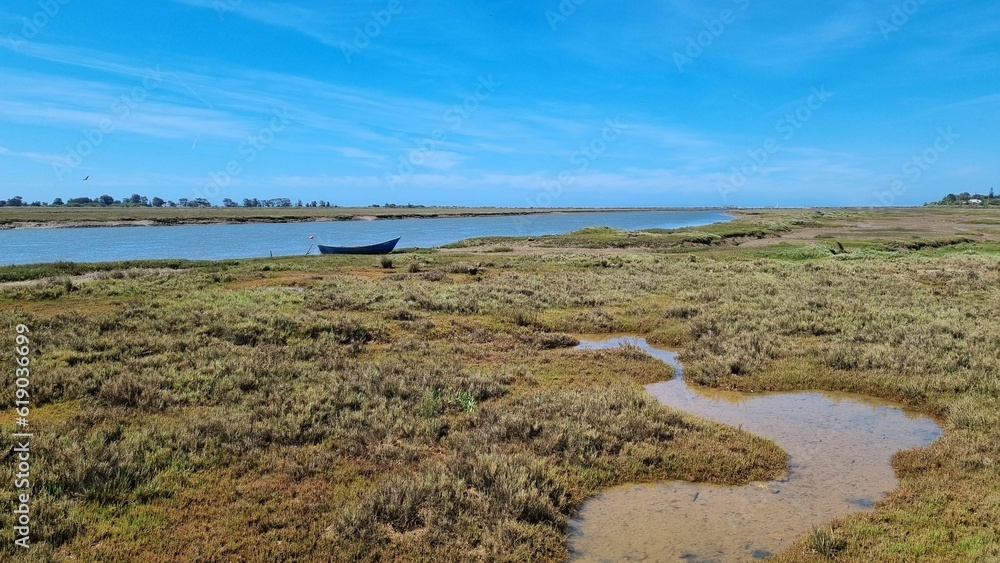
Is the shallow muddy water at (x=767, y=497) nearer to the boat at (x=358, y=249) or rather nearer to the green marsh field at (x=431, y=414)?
the green marsh field at (x=431, y=414)

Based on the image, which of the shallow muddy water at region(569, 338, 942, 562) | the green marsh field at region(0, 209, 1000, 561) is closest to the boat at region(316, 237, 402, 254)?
the green marsh field at region(0, 209, 1000, 561)

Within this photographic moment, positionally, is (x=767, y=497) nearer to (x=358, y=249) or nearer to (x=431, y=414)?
(x=431, y=414)

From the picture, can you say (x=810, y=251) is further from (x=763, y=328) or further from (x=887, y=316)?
(x=763, y=328)

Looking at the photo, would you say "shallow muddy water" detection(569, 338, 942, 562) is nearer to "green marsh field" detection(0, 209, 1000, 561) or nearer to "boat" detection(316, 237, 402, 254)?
"green marsh field" detection(0, 209, 1000, 561)

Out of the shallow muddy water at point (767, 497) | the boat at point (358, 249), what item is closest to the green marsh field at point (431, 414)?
the shallow muddy water at point (767, 497)

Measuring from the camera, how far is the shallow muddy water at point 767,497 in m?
6.57

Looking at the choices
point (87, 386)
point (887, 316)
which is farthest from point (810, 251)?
point (87, 386)

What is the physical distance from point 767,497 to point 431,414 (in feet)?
19.1

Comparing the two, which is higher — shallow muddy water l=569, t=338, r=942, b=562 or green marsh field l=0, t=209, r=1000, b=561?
green marsh field l=0, t=209, r=1000, b=561

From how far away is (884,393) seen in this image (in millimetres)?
12211

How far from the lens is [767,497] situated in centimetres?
772

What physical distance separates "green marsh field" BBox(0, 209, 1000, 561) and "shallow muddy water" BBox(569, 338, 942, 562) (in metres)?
0.31

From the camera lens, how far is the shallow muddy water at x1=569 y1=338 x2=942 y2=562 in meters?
6.57

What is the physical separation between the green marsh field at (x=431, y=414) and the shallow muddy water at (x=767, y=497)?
0.31 m
